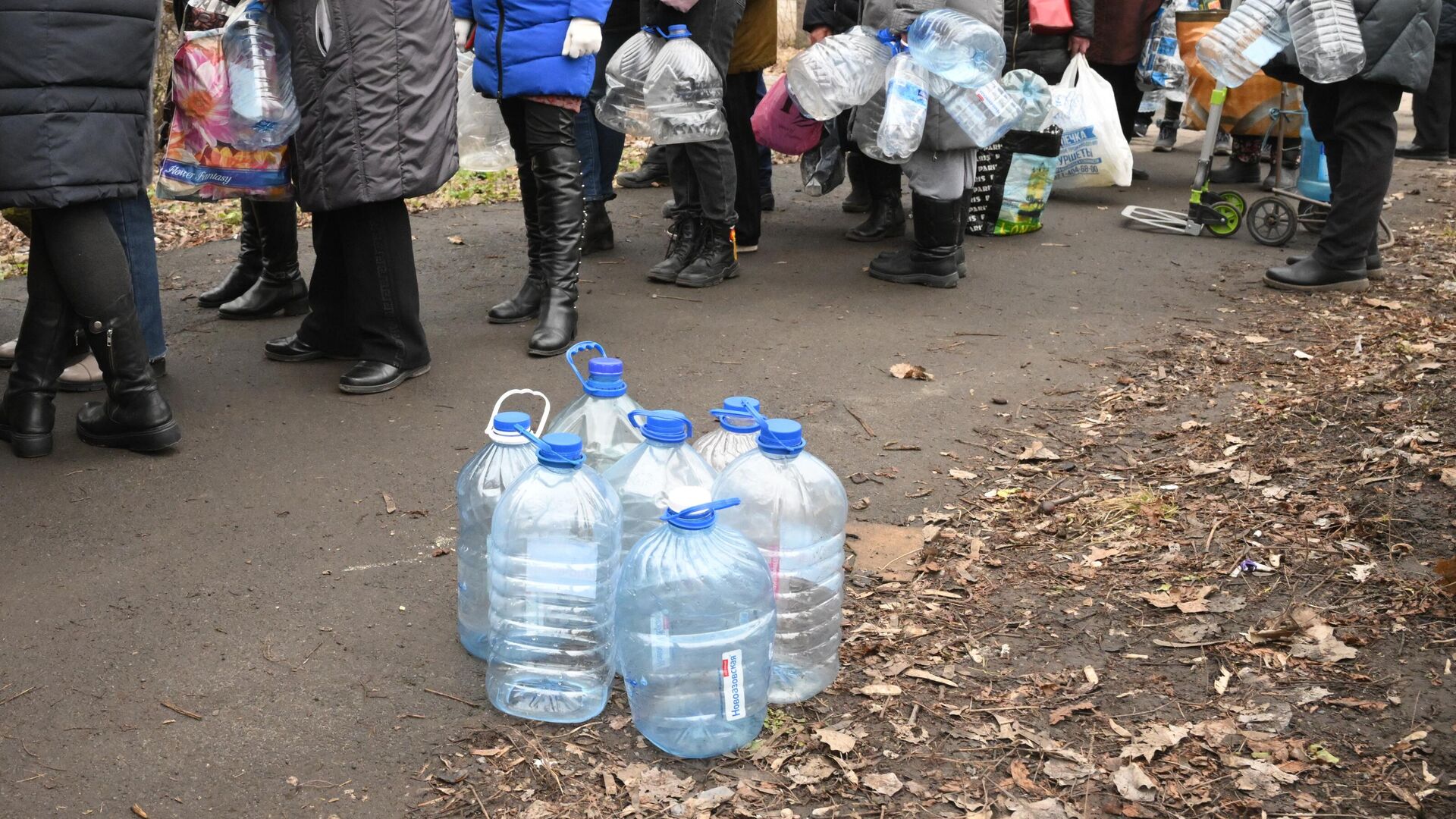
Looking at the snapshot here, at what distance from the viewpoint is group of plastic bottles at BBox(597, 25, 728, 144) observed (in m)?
5.98

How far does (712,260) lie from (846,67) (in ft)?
4.01

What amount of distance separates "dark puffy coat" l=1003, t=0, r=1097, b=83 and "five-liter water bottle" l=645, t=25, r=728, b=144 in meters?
3.00

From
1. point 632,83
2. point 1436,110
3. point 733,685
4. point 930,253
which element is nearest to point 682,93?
point 632,83

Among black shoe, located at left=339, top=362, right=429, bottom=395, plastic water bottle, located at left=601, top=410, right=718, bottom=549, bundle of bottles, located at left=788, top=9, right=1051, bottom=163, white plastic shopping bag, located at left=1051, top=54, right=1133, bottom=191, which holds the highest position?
bundle of bottles, located at left=788, top=9, right=1051, bottom=163

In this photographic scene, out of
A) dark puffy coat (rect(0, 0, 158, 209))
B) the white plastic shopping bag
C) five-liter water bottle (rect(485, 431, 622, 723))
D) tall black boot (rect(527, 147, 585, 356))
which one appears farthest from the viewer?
the white plastic shopping bag

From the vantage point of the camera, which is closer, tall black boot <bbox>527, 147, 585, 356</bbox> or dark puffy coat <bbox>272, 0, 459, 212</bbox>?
dark puffy coat <bbox>272, 0, 459, 212</bbox>

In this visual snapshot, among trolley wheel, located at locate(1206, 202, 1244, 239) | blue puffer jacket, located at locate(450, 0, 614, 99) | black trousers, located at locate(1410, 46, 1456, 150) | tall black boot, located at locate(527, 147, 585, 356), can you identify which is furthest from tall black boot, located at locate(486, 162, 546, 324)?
black trousers, located at locate(1410, 46, 1456, 150)

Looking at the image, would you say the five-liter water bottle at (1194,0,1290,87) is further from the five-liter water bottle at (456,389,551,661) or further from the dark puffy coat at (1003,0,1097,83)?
the five-liter water bottle at (456,389,551,661)

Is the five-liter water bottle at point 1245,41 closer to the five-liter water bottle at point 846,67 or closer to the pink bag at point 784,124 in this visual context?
the five-liter water bottle at point 846,67

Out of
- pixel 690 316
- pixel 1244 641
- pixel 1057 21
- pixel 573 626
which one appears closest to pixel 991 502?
pixel 1244 641

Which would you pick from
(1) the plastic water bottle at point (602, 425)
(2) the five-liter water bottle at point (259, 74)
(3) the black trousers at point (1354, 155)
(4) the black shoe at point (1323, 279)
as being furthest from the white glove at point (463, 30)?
(4) the black shoe at point (1323, 279)

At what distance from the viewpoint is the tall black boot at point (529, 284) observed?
5.91 meters

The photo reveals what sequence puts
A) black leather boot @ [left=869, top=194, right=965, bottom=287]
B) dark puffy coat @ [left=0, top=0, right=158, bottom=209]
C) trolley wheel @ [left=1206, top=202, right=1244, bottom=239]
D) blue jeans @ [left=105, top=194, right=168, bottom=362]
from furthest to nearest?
trolley wheel @ [left=1206, top=202, right=1244, bottom=239], black leather boot @ [left=869, top=194, right=965, bottom=287], blue jeans @ [left=105, top=194, right=168, bottom=362], dark puffy coat @ [left=0, top=0, right=158, bottom=209]

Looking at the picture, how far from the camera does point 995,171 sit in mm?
7852
